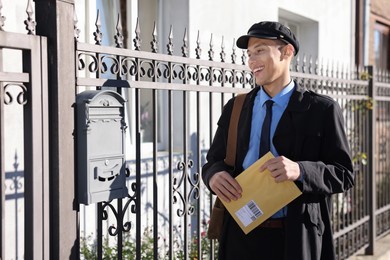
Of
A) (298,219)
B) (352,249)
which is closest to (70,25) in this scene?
(298,219)

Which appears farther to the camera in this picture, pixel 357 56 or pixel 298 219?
pixel 357 56

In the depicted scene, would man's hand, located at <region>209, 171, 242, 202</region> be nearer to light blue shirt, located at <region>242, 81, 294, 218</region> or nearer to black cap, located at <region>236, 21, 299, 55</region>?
light blue shirt, located at <region>242, 81, 294, 218</region>

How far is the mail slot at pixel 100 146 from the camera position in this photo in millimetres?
2684

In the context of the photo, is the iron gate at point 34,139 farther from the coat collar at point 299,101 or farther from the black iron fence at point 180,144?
the coat collar at point 299,101

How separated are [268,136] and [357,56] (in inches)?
290

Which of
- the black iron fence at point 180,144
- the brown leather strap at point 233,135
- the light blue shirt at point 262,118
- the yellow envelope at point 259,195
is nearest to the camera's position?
the yellow envelope at point 259,195

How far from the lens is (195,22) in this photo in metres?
5.69

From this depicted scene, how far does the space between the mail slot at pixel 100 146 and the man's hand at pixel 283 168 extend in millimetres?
765

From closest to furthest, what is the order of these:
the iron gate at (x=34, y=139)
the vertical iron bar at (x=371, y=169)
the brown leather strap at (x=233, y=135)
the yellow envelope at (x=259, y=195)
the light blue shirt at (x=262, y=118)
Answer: the iron gate at (x=34, y=139), the yellow envelope at (x=259, y=195), the light blue shirt at (x=262, y=118), the brown leather strap at (x=233, y=135), the vertical iron bar at (x=371, y=169)

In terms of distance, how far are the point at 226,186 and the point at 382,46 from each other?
9269mm

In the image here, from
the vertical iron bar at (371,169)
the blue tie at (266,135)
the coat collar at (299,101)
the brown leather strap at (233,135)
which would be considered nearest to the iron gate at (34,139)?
the brown leather strap at (233,135)

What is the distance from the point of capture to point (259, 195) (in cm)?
271

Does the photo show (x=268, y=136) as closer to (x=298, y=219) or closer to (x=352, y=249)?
(x=298, y=219)

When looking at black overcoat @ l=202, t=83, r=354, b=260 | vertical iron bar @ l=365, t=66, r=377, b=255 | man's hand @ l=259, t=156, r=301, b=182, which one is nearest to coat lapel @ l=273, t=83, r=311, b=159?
black overcoat @ l=202, t=83, r=354, b=260
